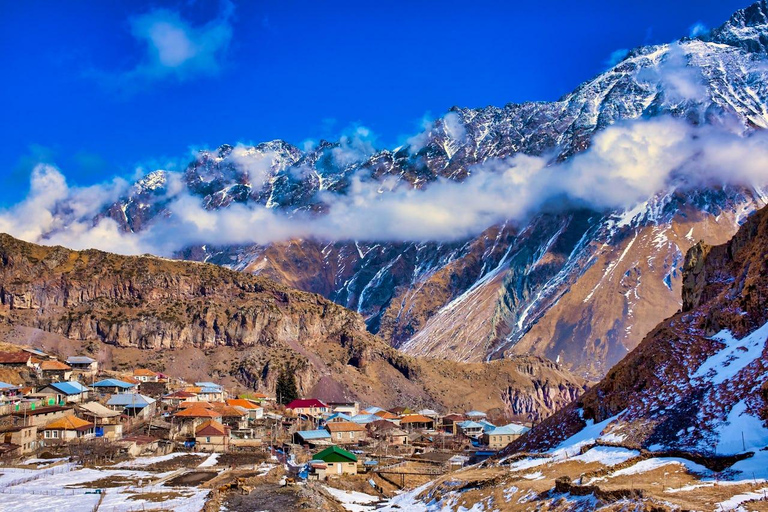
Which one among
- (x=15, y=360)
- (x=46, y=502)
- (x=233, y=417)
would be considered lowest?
(x=46, y=502)

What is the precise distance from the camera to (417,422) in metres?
126

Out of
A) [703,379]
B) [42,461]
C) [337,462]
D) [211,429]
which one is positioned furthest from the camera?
[211,429]

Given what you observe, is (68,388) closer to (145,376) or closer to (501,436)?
(145,376)

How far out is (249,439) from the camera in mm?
87062

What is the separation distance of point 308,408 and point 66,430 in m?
53.7

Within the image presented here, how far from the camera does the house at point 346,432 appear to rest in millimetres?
95150

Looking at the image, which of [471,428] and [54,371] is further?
[471,428]

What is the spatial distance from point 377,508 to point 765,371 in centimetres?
2574

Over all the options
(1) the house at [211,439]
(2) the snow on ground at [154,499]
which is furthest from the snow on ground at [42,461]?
(1) the house at [211,439]

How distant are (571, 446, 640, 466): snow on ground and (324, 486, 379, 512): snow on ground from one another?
1621 cm

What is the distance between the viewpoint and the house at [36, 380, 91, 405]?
90.2 m

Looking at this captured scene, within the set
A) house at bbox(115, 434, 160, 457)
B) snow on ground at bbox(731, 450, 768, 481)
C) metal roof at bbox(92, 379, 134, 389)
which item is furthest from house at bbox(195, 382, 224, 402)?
snow on ground at bbox(731, 450, 768, 481)

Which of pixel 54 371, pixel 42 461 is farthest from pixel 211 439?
pixel 54 371

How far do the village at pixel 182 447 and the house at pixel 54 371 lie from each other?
0.72 feet
